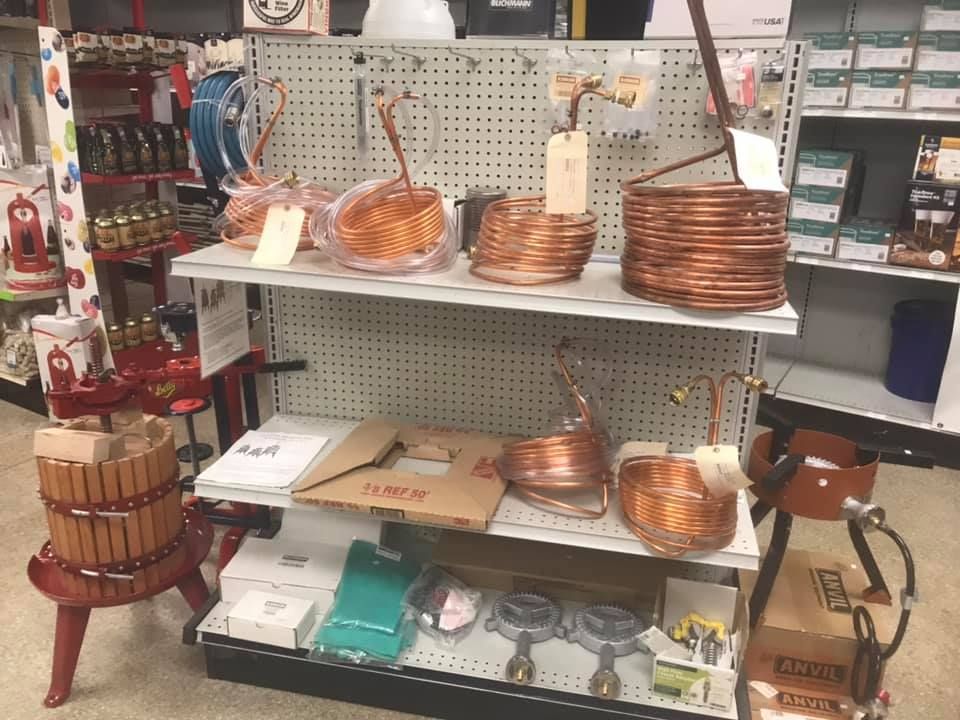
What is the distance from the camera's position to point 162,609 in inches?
88.0

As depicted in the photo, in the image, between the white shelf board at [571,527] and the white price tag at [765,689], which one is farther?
the white price tag at [765,689]

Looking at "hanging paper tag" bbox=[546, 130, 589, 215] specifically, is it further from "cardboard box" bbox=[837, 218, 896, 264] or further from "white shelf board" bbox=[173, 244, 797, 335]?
"cardboard box" bbox=[837, 218, 896, 264]

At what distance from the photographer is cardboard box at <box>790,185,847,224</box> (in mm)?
3227

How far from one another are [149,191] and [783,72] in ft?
11.5

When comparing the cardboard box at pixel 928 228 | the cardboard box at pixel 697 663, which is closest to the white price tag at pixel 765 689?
the cardboard box at pixel 697 663

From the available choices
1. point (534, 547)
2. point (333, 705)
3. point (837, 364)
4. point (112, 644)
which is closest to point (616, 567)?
point (534, 547)

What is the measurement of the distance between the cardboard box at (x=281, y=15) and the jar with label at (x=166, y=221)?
7.65 feet

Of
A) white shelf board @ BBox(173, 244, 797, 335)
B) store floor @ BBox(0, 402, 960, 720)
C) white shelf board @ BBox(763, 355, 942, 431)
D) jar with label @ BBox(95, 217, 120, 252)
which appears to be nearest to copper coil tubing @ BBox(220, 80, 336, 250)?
white shelf board @ BBox(173, 244, 797, 335)

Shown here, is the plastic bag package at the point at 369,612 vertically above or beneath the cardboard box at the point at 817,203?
beneath

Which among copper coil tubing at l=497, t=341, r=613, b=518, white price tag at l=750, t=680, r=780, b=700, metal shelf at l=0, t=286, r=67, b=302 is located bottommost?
white price tag at l=750, t=680, r=780, b=700

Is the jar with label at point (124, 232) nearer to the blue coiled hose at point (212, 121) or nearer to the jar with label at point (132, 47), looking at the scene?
the jar with label at point (132, 47)

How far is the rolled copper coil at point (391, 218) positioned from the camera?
1.58 m


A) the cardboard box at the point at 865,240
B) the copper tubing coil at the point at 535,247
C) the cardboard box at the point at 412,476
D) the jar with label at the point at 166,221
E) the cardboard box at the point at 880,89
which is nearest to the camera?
the copper tubing coil at the point at 535,247

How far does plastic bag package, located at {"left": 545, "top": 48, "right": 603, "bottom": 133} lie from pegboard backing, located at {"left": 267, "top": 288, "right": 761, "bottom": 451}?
522 mm
